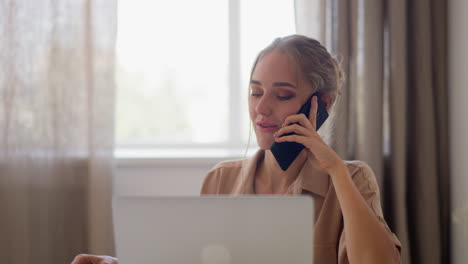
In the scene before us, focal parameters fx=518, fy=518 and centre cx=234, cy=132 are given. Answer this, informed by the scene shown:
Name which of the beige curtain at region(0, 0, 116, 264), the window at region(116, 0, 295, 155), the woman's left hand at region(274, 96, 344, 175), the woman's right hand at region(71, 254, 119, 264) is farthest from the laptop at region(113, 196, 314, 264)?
the window at region(116, 0, 295, 155)

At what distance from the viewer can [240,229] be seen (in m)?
0.83

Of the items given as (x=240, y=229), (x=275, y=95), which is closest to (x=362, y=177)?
(x=275, y=95)

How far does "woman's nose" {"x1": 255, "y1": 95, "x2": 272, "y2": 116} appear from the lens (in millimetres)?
1406

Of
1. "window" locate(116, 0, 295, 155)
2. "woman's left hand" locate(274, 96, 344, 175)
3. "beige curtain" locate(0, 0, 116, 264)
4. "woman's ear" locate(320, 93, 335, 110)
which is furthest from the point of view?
"window" locate(116, 0, 295, 155)

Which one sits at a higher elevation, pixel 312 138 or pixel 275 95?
pixel 275 95

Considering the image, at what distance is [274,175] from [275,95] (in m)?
0.23

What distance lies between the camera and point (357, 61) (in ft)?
7.91

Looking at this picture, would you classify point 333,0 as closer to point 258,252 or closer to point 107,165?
point 107,165

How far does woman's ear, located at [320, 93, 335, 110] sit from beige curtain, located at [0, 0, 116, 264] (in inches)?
53.6

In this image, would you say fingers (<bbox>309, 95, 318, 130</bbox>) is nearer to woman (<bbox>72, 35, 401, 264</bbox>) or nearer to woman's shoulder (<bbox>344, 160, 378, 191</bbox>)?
woman (<bbox>72, 35, 401, 264</bbox>)

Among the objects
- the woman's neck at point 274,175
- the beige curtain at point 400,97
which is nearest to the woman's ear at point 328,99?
the woman's neck at point 274,175

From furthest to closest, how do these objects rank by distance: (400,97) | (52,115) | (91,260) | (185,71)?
(185,71)
(52,115)
(400,97)
(91,260)

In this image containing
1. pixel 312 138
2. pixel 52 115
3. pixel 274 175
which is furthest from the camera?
pixel 52 115

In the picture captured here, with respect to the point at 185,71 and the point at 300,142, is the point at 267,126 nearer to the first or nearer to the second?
the point at 300,142
